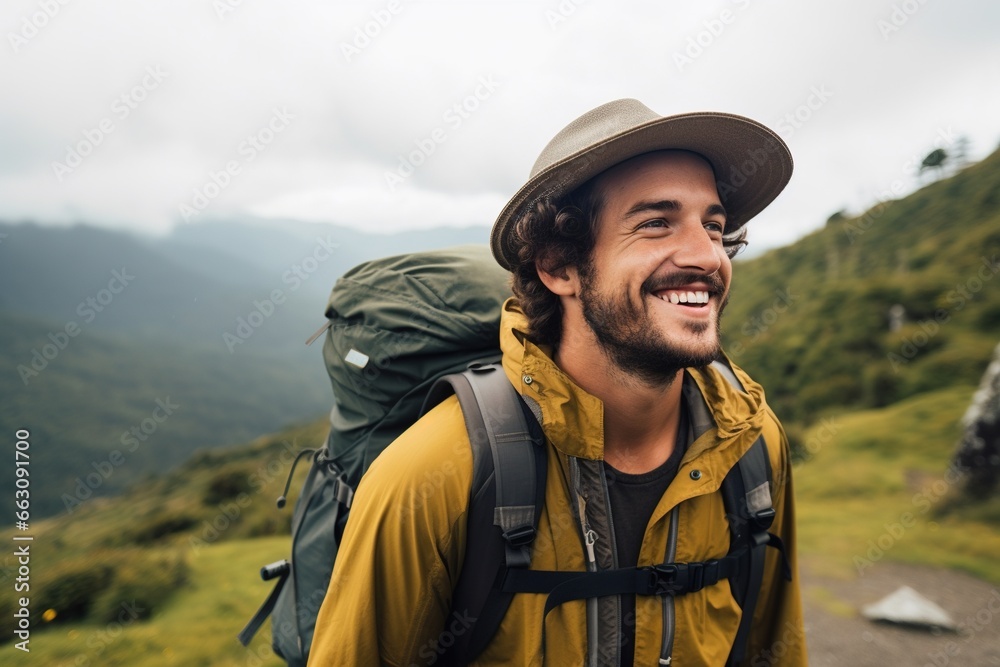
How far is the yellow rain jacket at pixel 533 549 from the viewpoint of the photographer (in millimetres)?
2029

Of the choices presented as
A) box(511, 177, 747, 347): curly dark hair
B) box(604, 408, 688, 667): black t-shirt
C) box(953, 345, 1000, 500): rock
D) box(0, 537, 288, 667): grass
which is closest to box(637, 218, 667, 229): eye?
box(511, 177, 747, 347): curly dark hair

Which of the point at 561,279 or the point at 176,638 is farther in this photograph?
the point at 176,638

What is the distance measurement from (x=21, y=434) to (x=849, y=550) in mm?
9801

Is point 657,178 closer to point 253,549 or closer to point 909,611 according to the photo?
point 909,611

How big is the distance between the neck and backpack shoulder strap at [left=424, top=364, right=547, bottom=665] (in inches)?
18.4

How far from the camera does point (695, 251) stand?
2.40 m

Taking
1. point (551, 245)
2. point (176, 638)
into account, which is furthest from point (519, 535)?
point (176, 638)

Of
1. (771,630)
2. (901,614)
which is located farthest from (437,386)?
(901,614)

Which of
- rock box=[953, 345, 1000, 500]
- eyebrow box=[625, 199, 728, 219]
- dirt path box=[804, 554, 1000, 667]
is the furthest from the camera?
rock box=[953, 345, 1000, 500]

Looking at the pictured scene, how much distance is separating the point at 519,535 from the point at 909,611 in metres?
6.49

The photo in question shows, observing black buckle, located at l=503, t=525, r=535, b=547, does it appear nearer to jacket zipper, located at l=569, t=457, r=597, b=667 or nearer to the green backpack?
the green backpack

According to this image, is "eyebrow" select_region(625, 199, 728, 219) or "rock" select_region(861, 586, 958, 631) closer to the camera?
"eyebrow" select_region(625, 199, 728, 219)

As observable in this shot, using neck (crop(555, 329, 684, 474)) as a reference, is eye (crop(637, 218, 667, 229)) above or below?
above

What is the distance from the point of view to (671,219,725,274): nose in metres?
2.37
